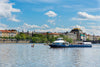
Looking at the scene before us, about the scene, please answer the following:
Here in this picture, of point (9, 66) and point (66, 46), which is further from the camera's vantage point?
point (66, 46)

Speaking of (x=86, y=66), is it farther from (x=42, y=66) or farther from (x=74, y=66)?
(x=42, y=66)

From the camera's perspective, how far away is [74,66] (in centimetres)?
3008

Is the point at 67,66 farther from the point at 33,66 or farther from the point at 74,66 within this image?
the point at 33,66

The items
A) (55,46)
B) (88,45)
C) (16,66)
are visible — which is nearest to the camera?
(16,66)

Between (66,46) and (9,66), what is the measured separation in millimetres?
60880

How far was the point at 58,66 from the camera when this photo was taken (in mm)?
30031

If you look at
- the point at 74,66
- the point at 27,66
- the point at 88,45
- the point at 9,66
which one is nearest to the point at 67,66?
the point at 74,66

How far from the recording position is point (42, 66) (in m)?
29.7

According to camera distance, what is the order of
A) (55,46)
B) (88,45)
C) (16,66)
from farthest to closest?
(88,45)
(55,46)
(16,66)

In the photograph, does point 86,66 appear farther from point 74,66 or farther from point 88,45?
point 88,45

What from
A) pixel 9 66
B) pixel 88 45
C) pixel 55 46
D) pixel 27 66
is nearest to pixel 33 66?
pixel 27 66

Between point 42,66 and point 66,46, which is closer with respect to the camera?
point 42,66

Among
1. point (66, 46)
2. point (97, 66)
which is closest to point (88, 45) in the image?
point (66, 46)

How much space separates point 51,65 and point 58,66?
1195 millimetres
